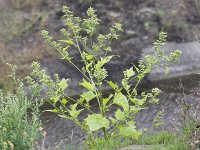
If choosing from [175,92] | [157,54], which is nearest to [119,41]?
[175,92]

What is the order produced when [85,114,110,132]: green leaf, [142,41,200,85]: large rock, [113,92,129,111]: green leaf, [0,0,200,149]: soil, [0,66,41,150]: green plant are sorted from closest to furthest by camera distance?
[0,66,41,150]: green plant
[85,114,110,132]: green leaf
[113,92,129,111]: green leaf
[142,41,200,85]: large rock
[0,0,200,149]: soil

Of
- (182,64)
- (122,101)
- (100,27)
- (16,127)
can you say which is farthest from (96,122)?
(100,27)

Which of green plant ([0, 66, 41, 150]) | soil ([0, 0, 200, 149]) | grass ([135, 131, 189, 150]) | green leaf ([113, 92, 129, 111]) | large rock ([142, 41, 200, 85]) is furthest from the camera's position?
soil ([0, 0, 200, 149])

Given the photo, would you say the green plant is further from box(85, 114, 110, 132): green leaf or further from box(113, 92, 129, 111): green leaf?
box(113, 92, 129, 111): green leaf

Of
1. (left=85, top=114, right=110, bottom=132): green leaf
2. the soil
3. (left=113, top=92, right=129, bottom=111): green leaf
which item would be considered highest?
(left=113, top=92, right=129, bottom=111): green leaf

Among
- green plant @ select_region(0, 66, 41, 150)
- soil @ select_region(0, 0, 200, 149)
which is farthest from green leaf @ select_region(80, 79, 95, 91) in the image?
soil @ select_region(0, 0, 200, 149)

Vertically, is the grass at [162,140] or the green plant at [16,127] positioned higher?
the green plant at [16,127]

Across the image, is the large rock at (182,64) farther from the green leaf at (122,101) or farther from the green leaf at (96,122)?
the green leaf at (96,122)

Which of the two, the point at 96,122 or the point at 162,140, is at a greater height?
the point at 96,122

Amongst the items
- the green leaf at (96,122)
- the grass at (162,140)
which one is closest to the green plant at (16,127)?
the green leaf at (96,122)

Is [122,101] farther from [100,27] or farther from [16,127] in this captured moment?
[100,27]

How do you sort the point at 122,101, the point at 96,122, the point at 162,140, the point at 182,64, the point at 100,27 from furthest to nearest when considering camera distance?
the point at 100,27
the point at 182,64
the point at 162,140
the point at 122,101
the point at 96,122

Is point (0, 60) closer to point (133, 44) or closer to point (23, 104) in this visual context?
point (133, 44)

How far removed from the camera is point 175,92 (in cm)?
1445
